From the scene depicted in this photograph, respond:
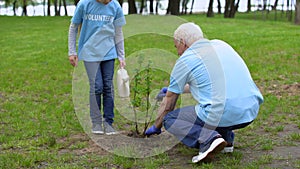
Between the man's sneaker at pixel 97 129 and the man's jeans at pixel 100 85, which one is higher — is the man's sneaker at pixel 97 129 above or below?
below

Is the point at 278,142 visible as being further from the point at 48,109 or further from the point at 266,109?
the point at 48,109

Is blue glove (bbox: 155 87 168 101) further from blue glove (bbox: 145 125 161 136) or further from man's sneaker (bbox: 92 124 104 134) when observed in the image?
man's sneaker (bbox: 92 124 104 134)

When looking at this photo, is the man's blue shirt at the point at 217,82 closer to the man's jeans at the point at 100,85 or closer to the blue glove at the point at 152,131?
the blue glove at the point at 152,131

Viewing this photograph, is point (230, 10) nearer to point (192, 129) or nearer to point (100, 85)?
point (100, 85)

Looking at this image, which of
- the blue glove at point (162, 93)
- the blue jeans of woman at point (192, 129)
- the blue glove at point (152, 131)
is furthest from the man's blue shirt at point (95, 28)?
the blue jeans of woman at point (192, 129)

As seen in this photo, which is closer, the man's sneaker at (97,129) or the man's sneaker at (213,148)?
the man's sneaker at (213,148)

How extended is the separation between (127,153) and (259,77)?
14.3ft

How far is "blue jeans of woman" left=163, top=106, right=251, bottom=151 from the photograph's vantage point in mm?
4277

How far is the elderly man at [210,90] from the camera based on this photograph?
4180 mm

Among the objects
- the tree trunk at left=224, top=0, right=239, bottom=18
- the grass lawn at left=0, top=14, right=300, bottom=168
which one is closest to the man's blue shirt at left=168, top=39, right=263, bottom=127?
the grass lawn at left=0, top=14, right=300, bottom=168

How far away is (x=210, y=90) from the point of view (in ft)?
13.9

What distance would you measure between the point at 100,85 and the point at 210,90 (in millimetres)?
1352

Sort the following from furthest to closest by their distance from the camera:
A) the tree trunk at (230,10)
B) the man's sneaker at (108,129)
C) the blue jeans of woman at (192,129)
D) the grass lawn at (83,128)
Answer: the tree trunk at (230,10) < the man's sneaker at (108,129) < the grass lawn at (83,128) < the blue jeans of woman at (192,129)

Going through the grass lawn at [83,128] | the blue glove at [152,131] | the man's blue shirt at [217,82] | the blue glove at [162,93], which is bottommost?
the grass lawn at [83,128]
